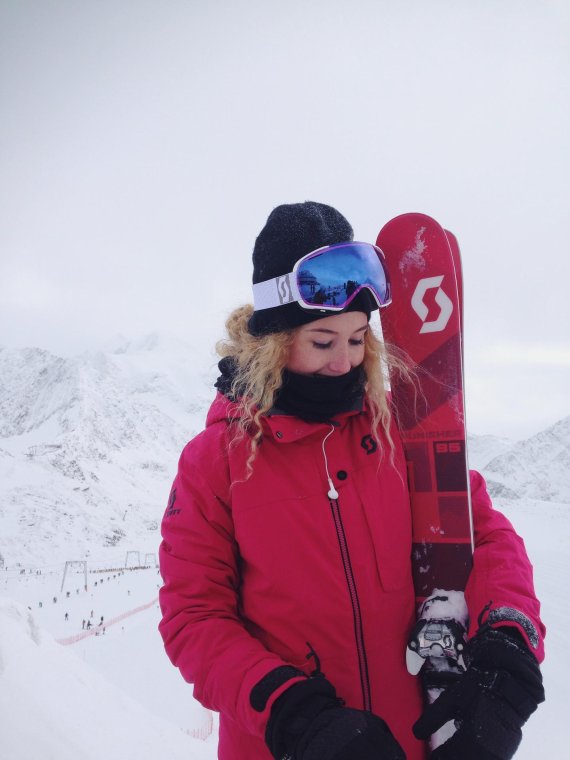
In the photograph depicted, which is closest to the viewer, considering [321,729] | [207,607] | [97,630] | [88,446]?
[321,729]

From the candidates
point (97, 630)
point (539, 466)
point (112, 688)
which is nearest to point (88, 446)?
point (97, 630)

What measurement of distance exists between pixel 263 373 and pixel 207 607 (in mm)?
800

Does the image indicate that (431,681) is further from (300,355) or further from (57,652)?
(57,652)

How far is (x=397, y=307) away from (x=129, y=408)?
457ft

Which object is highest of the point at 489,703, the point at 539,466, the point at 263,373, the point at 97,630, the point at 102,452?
the point at 263,373

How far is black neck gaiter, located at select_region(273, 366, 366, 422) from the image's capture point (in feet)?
5.25

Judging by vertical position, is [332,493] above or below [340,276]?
below

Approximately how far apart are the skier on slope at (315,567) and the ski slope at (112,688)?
4.54 feet

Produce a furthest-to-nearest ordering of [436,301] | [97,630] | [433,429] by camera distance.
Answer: [97,630] < [436,301] < [433,429]

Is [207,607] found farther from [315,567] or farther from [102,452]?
[102,452]

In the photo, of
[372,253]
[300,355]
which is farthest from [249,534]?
[372,253]

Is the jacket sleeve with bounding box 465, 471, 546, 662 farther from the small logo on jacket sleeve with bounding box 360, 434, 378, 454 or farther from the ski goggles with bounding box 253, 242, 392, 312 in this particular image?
the ski goggles with bounding box 253, 242, 392, 312

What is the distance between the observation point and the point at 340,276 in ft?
5.69

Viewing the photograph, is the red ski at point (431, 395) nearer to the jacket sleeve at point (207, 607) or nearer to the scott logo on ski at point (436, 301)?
the scott logo on ski at point (436, 301)
